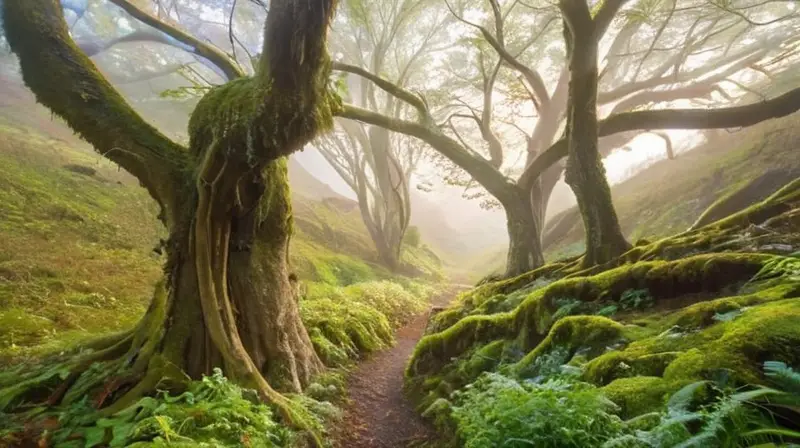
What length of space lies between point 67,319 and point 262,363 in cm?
389

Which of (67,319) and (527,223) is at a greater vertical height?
(527,223)

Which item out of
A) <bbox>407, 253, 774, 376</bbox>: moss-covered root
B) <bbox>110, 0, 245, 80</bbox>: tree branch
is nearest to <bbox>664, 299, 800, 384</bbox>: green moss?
<bbox>407, 253, 774, 376</bbox>: moss-covered root

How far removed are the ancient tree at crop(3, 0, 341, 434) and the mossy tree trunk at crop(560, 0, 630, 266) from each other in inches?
164

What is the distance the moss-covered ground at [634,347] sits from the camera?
2426 mm

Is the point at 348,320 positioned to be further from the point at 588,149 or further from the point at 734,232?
the point at 734,232

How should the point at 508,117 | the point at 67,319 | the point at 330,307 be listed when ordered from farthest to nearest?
1. the point at 508,117
2. the point at 330,307
3. the point at 67,319

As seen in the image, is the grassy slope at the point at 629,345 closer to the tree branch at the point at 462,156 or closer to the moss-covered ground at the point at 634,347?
the moss-covered ground at the point at 634,347

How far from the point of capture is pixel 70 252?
897 centimetres

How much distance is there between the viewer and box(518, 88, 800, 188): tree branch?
6.95 m

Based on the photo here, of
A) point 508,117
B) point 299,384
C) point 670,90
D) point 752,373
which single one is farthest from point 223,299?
point 670,90

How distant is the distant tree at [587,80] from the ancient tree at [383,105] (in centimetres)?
212

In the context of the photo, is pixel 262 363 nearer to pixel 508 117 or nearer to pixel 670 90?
pixel 508 117

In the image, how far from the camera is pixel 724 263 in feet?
14.7

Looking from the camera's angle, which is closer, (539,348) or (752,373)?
(752,373)
